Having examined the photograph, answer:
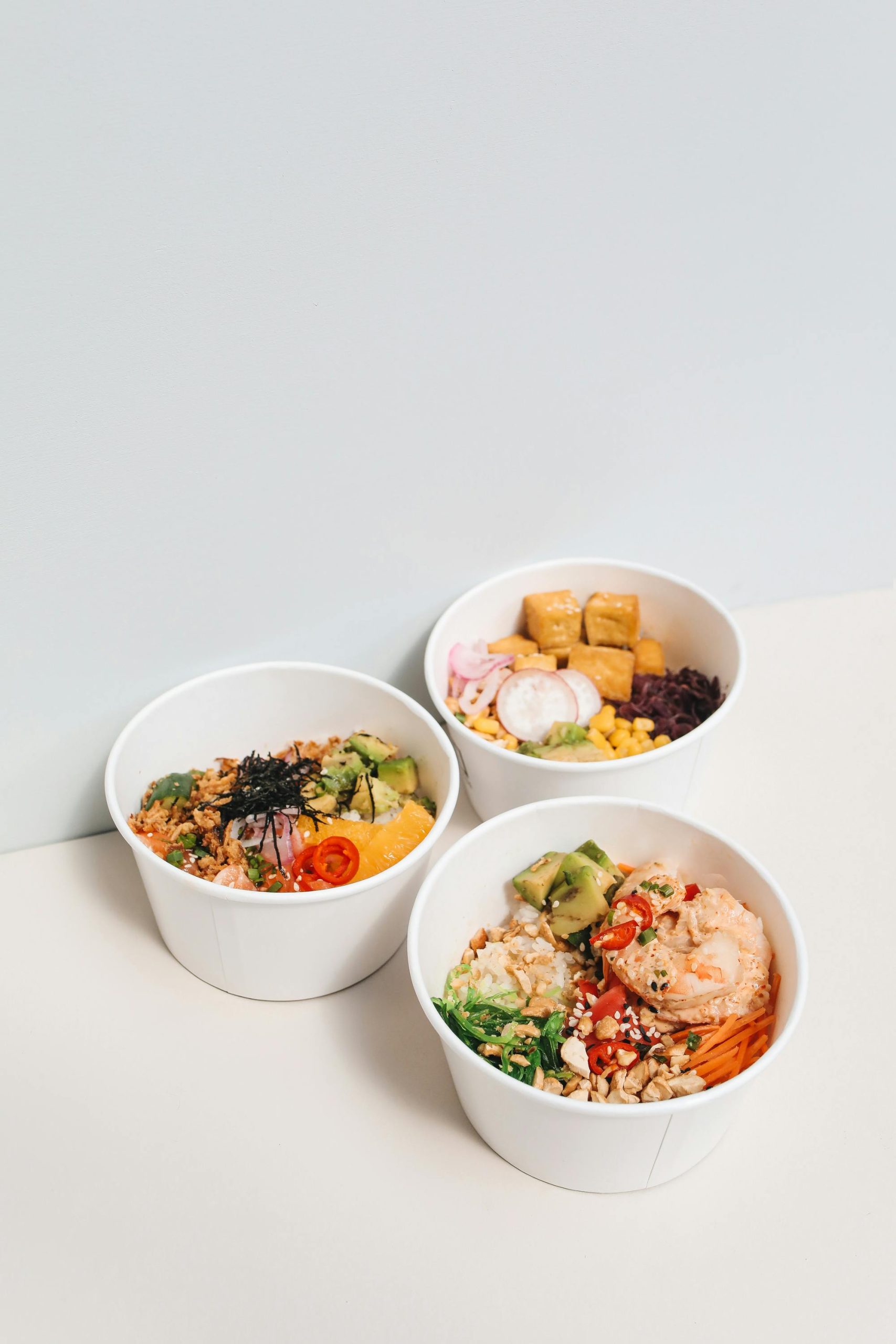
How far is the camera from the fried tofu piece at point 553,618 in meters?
2.13

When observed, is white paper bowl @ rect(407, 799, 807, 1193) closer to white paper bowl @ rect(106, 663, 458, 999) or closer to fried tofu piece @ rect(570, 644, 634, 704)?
white paper bowl @ rect(106, 663, 458, 999)

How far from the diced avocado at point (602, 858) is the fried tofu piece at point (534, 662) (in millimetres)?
430

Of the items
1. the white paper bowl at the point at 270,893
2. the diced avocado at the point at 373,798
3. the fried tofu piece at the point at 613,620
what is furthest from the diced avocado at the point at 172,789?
the fried tofu piece at the point at 613,620

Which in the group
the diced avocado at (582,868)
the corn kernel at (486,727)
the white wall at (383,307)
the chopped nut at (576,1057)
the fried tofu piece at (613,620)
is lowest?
the chopped nut at (576,1057)

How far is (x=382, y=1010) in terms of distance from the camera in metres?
1.71

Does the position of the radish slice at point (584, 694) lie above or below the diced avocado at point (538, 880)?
above

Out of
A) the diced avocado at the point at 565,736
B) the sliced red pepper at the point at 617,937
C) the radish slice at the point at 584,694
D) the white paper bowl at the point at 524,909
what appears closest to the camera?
the white paper bowl at the point at 524,909

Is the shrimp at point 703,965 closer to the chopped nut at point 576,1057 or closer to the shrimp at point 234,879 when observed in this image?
the chopped nut at point 576,1057

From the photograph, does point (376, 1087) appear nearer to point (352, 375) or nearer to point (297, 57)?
point (352, 375)

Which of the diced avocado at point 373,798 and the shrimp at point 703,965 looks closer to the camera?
the shrimp at point 703,965

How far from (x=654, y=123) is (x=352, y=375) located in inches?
24.6

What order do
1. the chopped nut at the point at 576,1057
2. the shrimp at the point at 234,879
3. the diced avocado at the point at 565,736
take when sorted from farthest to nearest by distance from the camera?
the diced avocado at the point at 565,736
the shrimp at the point at 234,879
the chopped nut at the point at 576,1057

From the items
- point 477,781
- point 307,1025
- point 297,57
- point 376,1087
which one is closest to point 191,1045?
point 307,1025

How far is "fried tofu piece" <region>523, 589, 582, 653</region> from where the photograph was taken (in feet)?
6.99
